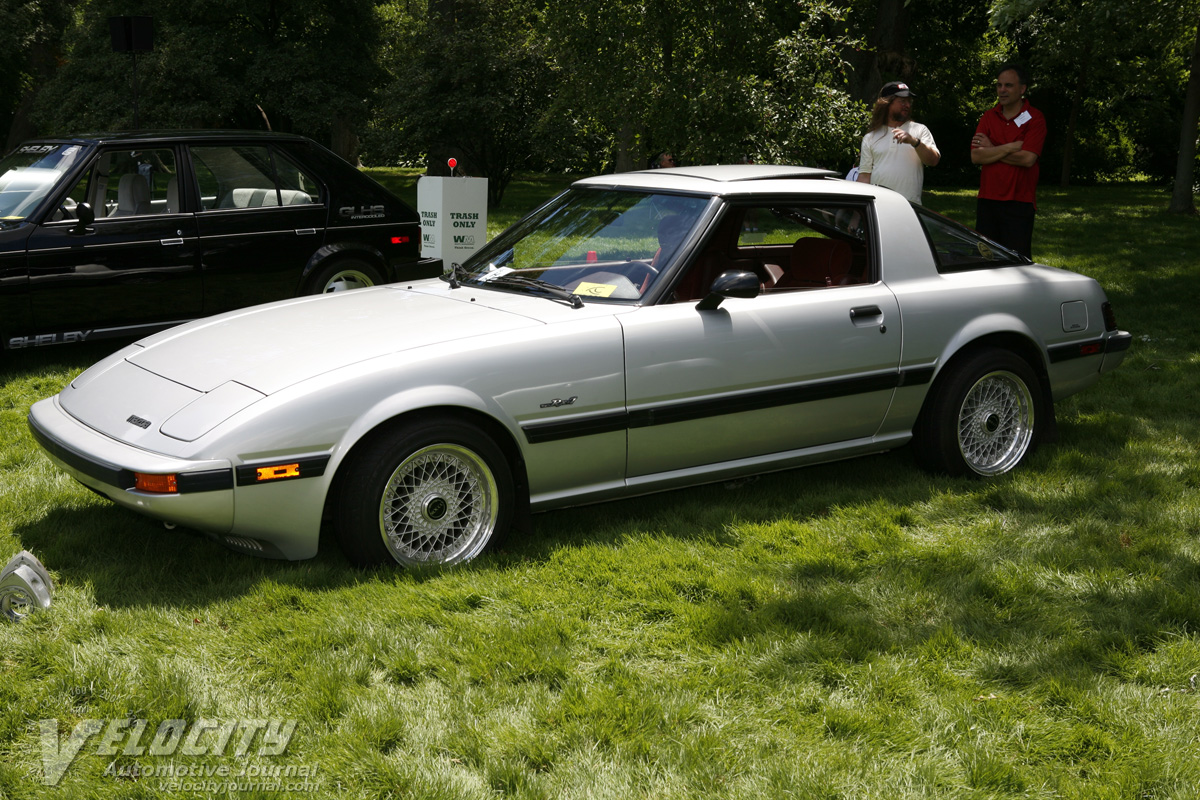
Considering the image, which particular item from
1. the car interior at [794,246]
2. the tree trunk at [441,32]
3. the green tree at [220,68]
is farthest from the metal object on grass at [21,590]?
the green tree at [220,68]

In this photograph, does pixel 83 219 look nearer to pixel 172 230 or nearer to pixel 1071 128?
pixel 172 230

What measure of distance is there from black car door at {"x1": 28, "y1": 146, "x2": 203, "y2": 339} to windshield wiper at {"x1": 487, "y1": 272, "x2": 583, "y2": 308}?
3.64m

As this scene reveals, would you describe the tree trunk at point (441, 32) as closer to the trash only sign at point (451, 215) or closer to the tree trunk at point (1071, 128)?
the trash only sign at point (451, 215)

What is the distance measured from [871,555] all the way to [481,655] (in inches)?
70.6

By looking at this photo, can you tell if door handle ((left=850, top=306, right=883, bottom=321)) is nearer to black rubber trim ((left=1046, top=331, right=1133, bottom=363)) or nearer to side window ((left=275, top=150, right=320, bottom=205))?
black rubber trim ((left=1046, top=331, right=1133, bottom=363))

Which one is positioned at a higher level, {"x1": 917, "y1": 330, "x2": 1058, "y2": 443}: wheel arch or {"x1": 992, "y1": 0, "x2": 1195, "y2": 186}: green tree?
{"x1": 992, "y1": 0, "x2": 1195, "y2": 186}: green tree

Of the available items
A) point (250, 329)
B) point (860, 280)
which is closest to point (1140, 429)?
point (860, 280)

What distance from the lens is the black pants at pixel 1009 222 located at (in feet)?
23.7

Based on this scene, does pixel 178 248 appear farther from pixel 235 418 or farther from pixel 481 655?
pixel 481 655

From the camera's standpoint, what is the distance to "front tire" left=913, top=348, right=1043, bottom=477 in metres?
5.29

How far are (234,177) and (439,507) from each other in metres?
4.81

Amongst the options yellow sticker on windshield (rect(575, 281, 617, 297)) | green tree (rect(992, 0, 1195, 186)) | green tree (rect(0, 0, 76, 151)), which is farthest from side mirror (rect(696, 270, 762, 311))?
green tree (rect(0, 0, 76, 151))

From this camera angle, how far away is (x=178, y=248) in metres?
7.67

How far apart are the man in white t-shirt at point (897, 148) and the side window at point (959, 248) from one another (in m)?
1.30
